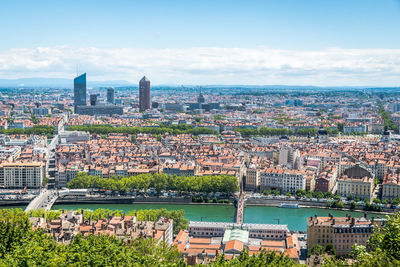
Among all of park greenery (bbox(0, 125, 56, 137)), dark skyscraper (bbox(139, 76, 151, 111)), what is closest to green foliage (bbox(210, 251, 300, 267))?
park greenery (bbox(0, 125, 56, 137))

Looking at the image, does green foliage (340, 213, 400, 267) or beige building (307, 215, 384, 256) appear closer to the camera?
green foliage (340, 213, 400, 267)

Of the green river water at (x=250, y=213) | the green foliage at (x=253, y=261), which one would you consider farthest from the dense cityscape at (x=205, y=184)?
the green foliage at (x=253, y=261)

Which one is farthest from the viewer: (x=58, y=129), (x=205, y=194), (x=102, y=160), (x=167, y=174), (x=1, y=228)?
(x=58, y=129)

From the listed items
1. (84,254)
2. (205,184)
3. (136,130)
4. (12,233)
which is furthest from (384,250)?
(136,130)

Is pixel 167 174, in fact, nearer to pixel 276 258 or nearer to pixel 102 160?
pixel 102 160

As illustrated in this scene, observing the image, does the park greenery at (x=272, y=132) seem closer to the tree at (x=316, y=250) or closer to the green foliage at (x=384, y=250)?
the tree at (x=316, y=250)

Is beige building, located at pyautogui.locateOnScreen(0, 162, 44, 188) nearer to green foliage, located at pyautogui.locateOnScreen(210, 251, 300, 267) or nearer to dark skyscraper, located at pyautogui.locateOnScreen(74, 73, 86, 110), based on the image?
green foliage, located at pyautogui.locateOnScreen(210, 251, 300, 267)

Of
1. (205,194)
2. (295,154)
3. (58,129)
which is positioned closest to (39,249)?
(205,194)
